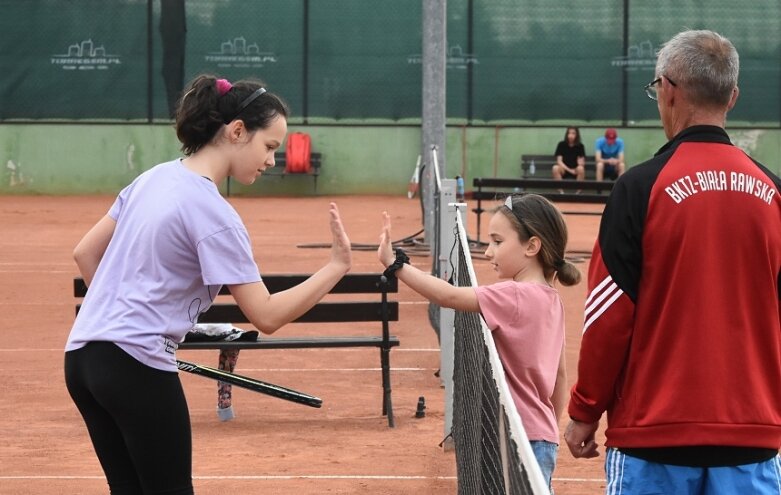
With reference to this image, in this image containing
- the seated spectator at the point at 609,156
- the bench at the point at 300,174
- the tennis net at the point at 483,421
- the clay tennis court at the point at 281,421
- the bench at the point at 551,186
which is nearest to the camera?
the tennis net at the point at 483,421

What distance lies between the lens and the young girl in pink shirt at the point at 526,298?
13.9 ft

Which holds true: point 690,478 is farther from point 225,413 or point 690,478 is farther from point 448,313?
point 225,413

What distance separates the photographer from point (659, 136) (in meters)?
28.3

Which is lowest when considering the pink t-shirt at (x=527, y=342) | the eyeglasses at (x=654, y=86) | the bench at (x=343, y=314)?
the bench at (x=343, y=314)

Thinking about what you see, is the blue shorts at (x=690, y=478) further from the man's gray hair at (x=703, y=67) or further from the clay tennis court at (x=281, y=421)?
the clay tennis court at (x=281, y=421)

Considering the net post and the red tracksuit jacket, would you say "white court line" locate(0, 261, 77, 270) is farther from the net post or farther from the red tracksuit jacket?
the red tracksuit jacket

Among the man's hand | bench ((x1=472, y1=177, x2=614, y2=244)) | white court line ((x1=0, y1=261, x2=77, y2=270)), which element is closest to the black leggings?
the man's hand

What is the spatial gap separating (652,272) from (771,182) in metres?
0.40

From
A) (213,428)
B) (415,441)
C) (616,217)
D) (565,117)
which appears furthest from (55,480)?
(565,117)

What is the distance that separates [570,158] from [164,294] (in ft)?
75.1

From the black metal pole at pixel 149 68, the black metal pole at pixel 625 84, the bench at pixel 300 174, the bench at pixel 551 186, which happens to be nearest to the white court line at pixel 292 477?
the bench at pixel 551 186

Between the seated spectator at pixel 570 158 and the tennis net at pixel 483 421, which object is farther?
the seated spectator at pixel 570 158

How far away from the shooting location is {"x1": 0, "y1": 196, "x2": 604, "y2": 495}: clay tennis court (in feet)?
22.3

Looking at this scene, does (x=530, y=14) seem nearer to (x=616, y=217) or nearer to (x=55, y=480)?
(x=55, y=480)
